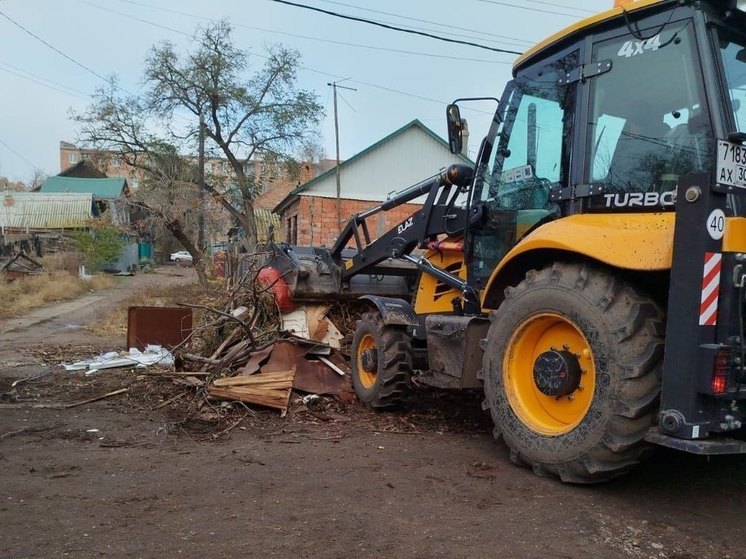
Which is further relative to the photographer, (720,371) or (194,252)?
(194,252)

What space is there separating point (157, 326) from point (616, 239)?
22.4 feet

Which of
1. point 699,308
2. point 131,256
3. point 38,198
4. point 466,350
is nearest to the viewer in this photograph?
point 699,308

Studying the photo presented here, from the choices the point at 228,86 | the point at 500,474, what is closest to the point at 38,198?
the point at 228,86

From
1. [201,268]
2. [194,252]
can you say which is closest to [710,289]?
[201,268]

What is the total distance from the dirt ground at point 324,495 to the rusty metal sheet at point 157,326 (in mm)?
2826

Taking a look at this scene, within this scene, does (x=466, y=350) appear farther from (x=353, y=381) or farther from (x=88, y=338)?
(x=88, y=338)

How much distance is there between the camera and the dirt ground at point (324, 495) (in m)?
3.04

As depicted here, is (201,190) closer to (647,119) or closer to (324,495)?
(324,495)

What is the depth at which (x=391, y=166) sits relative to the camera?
23.6m

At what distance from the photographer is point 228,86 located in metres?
23.0

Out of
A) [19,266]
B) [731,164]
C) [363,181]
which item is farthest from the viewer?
[363,181]

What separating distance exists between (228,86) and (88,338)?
14.2 meters

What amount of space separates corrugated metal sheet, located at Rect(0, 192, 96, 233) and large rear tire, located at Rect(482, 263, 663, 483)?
34982mm

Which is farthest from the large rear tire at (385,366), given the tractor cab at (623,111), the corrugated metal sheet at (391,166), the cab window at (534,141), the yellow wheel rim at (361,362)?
the corrugated metal sheet at (391,166)
